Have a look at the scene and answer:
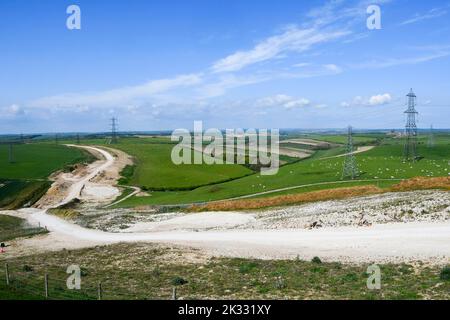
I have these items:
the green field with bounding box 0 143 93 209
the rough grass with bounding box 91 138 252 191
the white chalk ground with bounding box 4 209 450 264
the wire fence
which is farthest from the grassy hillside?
the wire fence

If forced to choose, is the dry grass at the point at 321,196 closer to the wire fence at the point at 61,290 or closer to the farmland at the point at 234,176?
the farmland at the point at 234,176

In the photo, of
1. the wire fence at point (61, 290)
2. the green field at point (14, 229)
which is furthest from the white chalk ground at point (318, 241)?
the wire fence at point (61, 290)

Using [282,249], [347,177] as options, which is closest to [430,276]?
[282,249]

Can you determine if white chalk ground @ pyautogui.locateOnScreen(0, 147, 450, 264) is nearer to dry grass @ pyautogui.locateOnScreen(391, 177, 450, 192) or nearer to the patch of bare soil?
the patch of bare soil

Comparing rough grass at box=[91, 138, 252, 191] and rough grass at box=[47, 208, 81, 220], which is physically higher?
rough grass at box=[91, 138, 252, 191]

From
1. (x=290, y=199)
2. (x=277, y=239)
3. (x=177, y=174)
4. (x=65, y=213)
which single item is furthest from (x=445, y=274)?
(x=177, y=174)

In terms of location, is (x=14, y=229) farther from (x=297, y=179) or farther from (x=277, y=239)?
(x=297, y=179)
